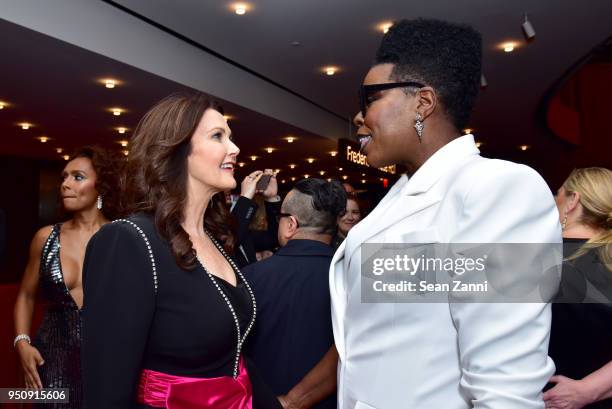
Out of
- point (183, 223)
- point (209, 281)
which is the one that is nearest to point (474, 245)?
point (209, 281)

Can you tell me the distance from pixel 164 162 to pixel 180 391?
2.05ft

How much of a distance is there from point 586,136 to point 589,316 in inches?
295

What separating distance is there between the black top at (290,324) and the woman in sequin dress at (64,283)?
1.13m

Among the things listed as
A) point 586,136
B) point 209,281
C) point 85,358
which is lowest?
point 85,358

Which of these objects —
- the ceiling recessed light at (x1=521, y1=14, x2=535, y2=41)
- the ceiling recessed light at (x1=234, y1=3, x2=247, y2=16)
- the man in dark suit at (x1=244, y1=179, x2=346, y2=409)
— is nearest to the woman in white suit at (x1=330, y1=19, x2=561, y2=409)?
the man in dark suit at (x1=244, y1=179, x2=346, y2=409)

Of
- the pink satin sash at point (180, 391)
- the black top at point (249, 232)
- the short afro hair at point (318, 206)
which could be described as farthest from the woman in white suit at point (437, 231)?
the black top at point (249, 232)

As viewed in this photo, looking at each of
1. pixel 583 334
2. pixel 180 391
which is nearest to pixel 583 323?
pixel 583 334

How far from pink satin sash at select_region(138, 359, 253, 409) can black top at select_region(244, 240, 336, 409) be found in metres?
0.63

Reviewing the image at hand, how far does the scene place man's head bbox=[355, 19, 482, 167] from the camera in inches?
45.6

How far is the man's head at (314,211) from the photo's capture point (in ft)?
7.37

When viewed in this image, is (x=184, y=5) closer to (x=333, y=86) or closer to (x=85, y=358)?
(x=333, y=86)

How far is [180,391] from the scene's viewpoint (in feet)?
4.31

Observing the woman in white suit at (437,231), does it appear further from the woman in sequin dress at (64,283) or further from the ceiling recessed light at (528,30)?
the ceiling recessed light at (528,30)

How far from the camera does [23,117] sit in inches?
331
